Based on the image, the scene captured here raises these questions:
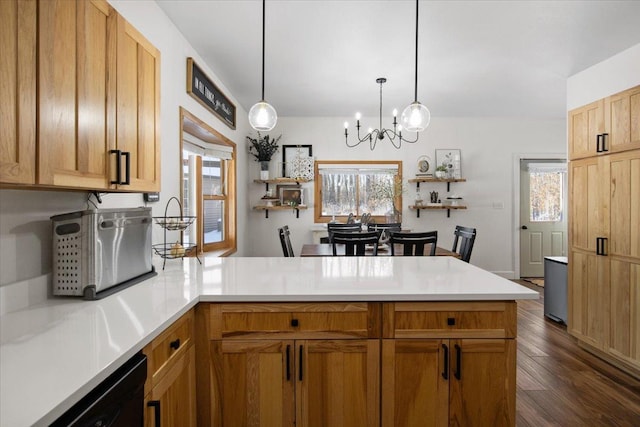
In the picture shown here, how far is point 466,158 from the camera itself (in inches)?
223

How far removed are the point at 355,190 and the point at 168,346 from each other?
456cm

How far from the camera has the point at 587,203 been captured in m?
3.14

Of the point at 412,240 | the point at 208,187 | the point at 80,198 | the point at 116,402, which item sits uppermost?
the point at 208,187

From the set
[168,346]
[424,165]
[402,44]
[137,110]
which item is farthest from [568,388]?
[424,165]

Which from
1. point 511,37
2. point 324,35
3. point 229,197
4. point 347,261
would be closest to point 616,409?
point 347,261

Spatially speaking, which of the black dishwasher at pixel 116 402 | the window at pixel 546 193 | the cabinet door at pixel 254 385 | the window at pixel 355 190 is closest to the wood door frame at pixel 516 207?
the window at pixel 546 193

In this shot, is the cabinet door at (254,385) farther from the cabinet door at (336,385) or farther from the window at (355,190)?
the window at (355,190)

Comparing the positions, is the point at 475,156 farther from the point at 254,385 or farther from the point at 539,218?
the point at 254,385

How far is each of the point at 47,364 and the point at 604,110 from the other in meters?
3.82

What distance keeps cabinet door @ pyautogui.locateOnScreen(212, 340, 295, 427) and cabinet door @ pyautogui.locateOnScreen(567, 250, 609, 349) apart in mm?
2816

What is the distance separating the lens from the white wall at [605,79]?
9.50 feet

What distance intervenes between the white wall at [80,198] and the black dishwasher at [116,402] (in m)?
0.63

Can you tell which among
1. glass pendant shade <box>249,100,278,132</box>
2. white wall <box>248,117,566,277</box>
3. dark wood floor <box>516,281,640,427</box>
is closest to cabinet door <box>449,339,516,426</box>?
dark wood floor <box>516,281,640,427</box>

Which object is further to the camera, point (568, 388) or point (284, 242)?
point (284, 242)
